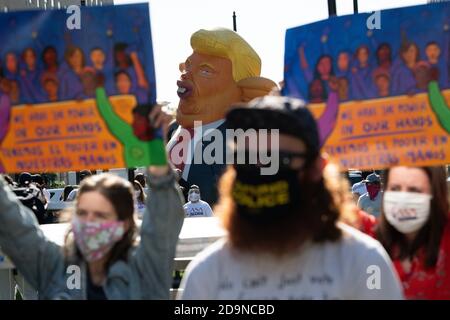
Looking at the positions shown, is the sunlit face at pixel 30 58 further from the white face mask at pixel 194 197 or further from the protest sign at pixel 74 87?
the white face mask at pixel 194 197

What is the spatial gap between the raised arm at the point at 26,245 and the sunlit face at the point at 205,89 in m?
11.5

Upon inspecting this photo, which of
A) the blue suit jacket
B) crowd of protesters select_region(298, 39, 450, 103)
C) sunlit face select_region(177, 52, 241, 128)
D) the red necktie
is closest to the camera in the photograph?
crowd of protesters select_region(298, 39, 450, 103)

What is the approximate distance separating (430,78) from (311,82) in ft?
1.83

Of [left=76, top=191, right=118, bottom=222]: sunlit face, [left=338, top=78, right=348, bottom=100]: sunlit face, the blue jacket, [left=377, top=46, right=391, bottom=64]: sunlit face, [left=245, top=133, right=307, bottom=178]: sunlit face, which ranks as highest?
[left=377, top=46, right=391, bottom=64]: sunlit face

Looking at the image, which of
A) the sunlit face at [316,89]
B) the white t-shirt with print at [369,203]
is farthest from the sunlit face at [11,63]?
the white t-shirt with print at [369,203]

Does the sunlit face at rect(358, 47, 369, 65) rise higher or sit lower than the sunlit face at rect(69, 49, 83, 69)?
lower

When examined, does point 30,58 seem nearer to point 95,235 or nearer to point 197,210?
point 95,235

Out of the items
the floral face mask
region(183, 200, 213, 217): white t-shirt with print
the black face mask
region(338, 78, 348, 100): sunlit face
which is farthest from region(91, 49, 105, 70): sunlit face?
region(183, 200, 213, 217): white t-shirt with print

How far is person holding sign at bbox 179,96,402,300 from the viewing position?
2555 millimetres

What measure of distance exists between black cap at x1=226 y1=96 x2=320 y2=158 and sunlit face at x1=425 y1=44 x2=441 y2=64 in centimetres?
146

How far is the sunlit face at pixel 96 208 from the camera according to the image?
317cm

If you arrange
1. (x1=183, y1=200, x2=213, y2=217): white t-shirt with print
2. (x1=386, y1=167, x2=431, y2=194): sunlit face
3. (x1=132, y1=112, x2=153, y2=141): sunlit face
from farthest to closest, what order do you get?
(x1=183, y1=200, x2=213, y2=217): white t-shirt with print < (x1=132, y1=112, x2=153, y2=141): sunlit face < (x1=386, y1=167, x2=431, y2=194): sunlit face

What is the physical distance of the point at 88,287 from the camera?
3219mm

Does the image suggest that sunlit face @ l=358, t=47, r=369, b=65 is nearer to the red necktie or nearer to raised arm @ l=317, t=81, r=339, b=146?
raised arm @ l=317, t=81, r=339, b=146
